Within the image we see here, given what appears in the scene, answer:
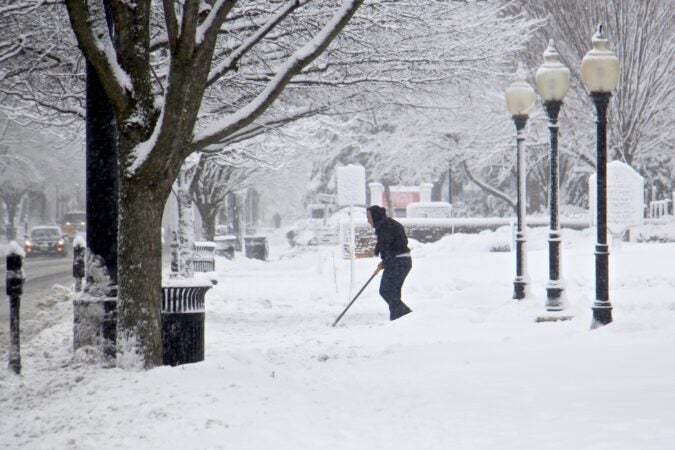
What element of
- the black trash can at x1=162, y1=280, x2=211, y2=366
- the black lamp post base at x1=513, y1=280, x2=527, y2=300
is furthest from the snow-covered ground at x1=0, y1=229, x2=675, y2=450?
the black lamp post base at x1=513, y1=280, x2=527, y2=300

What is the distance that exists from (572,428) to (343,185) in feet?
43.0

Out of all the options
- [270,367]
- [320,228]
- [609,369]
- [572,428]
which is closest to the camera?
[572,428]

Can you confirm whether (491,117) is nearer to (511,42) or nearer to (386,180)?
(386,180)

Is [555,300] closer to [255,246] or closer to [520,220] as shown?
[520,220]

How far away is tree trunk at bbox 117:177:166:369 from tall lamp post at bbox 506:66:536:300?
7139mm

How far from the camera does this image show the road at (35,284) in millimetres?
15586

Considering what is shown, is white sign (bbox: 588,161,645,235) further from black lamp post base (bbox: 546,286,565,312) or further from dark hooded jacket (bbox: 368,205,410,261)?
black lamp post base (bbox: 546,286,565,312)

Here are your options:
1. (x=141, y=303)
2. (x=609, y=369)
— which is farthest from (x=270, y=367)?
(x=609, y=369)

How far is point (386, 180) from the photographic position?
158 ft

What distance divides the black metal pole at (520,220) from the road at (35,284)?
775 centimetres

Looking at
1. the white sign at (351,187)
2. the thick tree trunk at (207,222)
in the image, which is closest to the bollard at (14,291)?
the white sign at (351,187)

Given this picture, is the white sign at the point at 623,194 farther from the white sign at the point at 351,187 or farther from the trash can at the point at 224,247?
the trash can at the point at 224,247

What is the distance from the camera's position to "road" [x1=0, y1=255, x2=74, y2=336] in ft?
51.1

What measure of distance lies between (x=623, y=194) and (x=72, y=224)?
1398 inches
